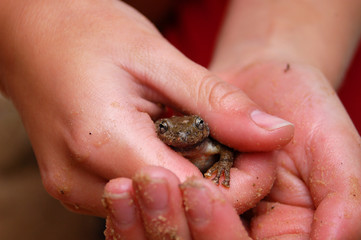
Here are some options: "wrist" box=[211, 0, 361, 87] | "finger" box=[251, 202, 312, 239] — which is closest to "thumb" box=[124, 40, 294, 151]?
"finger" box=[251, 202, 312, 239]

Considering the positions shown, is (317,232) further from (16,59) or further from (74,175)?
(16,59)

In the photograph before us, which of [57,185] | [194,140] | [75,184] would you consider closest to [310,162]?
[194,140]

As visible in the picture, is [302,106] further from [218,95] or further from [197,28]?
[197,28]

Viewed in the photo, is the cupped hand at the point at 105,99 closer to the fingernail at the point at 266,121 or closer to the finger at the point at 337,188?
the fingernail at the point at 266,121

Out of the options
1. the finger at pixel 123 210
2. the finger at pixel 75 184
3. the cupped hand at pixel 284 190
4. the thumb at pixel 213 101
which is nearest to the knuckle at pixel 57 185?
the finger at pixel 75 184

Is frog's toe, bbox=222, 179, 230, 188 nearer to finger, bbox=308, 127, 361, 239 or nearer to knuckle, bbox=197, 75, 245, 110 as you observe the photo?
knuckle, bbox=197, 75, 245, 110

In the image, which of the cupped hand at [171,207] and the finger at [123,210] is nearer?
the cupped hand at [171,207]
